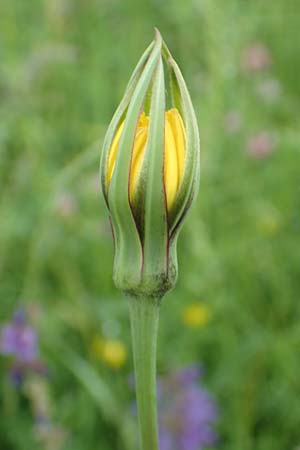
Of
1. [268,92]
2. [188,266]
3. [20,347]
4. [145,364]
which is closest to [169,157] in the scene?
[145,364]

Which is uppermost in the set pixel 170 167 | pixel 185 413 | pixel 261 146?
pixel 261 146

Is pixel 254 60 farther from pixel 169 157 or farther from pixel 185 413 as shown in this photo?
pixel 169 157

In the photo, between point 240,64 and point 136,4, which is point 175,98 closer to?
point 240,64

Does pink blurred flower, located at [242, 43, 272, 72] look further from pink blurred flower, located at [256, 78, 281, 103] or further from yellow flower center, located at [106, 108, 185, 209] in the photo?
yellow flower center, located at [106, 108, 185, 209]

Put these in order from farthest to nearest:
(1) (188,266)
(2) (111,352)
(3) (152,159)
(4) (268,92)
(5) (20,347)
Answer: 1. (4) (268,92)
2. (1) (188,266)
3. (2) (111,352)
4. (5) (20,347)
5. (3) (152,159)

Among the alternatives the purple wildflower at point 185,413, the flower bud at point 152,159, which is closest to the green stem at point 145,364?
the flower bud at point 152,159

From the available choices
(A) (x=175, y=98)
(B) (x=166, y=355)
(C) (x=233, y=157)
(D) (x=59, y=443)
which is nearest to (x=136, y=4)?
(C) (x=233, y=157)

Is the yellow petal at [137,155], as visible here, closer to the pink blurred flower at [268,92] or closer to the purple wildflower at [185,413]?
the purple wildflower at [185,413]

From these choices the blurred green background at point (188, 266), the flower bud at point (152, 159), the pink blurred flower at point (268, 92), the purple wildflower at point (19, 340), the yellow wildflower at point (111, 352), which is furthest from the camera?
the pink blurred flower at point (268, 92)
